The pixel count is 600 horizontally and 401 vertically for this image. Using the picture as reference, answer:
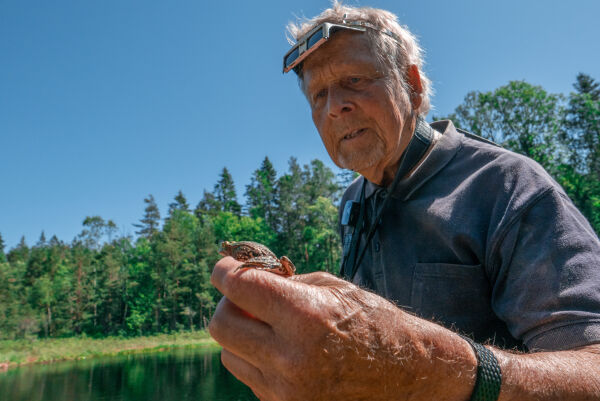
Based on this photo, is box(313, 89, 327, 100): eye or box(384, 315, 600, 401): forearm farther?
box(313, 89, 327, 100): eye

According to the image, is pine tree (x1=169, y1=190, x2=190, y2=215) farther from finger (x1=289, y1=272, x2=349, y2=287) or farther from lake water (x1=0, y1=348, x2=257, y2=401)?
finger (x1=289, y1=272, x2=349, y2=287)

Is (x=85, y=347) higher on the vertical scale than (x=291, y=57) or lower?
lower

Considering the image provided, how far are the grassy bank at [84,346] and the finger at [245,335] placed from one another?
51.9 meters

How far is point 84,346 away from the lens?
50531 millimetres

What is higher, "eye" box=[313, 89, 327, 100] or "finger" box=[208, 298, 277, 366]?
"eye" box=[313, 89, 327, 100]

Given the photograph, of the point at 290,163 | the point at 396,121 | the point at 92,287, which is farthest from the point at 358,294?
the point at 92,287

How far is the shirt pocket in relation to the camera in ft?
5.47

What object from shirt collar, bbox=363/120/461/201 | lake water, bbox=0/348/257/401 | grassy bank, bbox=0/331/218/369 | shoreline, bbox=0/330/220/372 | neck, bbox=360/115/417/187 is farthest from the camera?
grassy bank, bbox=0/331/218/369

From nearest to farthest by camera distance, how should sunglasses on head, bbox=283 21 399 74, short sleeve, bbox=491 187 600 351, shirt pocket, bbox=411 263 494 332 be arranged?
short sleeve, bbox=491 187 600 351, shirt pocket, bbox=411 263 494 332, sunglasses on head, bbox=283 21 399 74

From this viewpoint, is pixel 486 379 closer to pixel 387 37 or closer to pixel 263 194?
pixel 387 37

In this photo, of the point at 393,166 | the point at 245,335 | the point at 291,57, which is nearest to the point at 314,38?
the point at 291,57

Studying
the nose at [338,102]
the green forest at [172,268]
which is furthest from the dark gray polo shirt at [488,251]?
the green forest at [172,268]

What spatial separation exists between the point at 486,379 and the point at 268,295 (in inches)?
24.5

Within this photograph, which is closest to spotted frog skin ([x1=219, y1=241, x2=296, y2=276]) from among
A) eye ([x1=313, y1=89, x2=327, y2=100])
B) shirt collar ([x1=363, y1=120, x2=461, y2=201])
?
shirt collar ([x1=363, y1=120, x2=461, y2=201])
